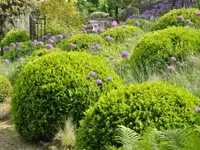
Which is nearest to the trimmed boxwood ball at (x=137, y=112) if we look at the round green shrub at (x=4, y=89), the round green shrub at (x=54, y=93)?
the round green shrub at (x=54, y=93)

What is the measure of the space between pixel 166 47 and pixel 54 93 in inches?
83.8

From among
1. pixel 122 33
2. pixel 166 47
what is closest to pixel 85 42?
pixel 122 33

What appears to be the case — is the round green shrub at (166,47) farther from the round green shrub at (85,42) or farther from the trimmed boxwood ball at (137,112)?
the trimmed boxwood ball at (137,112)

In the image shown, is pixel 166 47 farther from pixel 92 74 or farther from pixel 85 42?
pixel 85 42

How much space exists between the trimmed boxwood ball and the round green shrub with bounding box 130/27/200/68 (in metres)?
2.47

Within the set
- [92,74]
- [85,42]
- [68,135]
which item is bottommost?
[68,135]

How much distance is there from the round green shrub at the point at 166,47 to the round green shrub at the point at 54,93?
1327 millimetres

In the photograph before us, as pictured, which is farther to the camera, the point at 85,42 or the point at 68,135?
the point at 85,42

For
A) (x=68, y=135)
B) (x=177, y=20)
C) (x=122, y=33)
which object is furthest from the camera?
(x=122, y=33)

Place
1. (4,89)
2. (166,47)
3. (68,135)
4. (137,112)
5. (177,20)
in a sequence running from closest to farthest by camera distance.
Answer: (137,112) < (68,135) < (166,47) < (4,89) < (177,20)

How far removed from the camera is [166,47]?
657 cm

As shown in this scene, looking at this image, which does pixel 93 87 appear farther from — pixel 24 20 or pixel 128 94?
pixel 24 20

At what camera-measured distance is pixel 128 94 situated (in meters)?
4.08

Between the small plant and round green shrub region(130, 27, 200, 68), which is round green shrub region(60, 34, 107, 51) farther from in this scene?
the small plant
